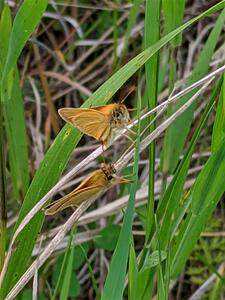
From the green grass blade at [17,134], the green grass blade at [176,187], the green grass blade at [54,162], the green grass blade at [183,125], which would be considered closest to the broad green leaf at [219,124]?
the green grass blade at [176,187]

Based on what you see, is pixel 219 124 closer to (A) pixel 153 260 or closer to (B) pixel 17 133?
(A) pixel 153 260

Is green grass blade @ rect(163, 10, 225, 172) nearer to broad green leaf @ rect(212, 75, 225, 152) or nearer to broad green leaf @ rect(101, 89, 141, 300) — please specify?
broad green leaf @ rect(212, 75, 225, 152)

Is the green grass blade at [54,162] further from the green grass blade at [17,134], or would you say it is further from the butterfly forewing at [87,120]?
the green grass blade at [17,134]

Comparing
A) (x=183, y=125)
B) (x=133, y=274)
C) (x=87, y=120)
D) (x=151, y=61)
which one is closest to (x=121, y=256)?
(x=133, y=274)

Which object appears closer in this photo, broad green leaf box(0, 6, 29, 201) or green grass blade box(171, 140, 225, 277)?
green grass blade box(171, 140, 225, 277)

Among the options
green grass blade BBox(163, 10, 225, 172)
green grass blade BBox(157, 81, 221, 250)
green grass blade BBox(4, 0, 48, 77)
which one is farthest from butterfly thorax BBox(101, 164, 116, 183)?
green grass blade BBox(163, 10, 225, 172)

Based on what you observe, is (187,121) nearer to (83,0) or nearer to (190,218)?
(190,218)
